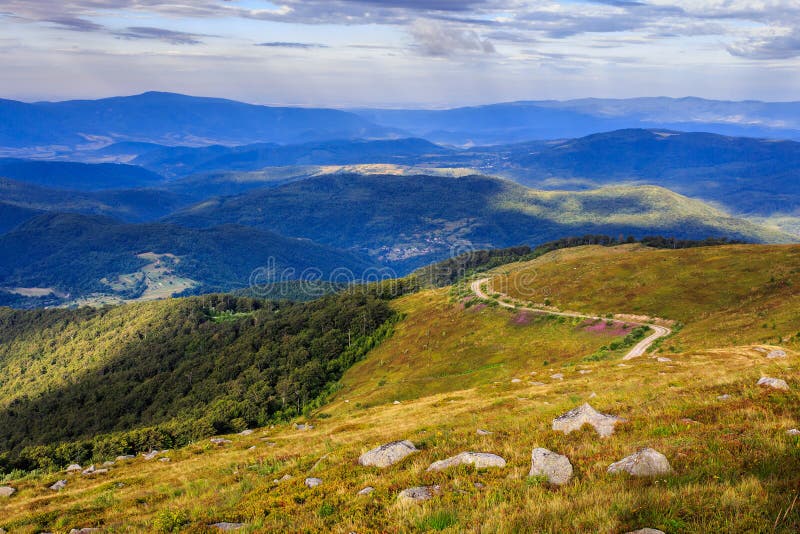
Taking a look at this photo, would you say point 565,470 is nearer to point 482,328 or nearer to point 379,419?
point 379,419

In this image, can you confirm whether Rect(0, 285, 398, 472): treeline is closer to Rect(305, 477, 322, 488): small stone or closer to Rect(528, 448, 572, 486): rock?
Rect(305, 477, 322, 488): small stone

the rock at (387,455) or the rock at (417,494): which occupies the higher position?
the rock at (417,494)

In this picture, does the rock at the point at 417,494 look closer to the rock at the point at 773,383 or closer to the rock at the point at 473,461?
the rock at the point at 473,461

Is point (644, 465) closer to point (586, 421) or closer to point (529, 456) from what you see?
point (529, 456)

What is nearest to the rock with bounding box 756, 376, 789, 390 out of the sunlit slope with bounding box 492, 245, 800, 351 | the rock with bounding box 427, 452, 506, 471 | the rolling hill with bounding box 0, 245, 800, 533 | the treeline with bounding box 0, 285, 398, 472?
the rolling hill with bounding box 0, 245, 800, 533

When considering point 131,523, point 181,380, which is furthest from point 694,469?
point 181,380

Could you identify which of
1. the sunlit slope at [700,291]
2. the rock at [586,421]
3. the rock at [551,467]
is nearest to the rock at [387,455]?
the rock at [551,467]
